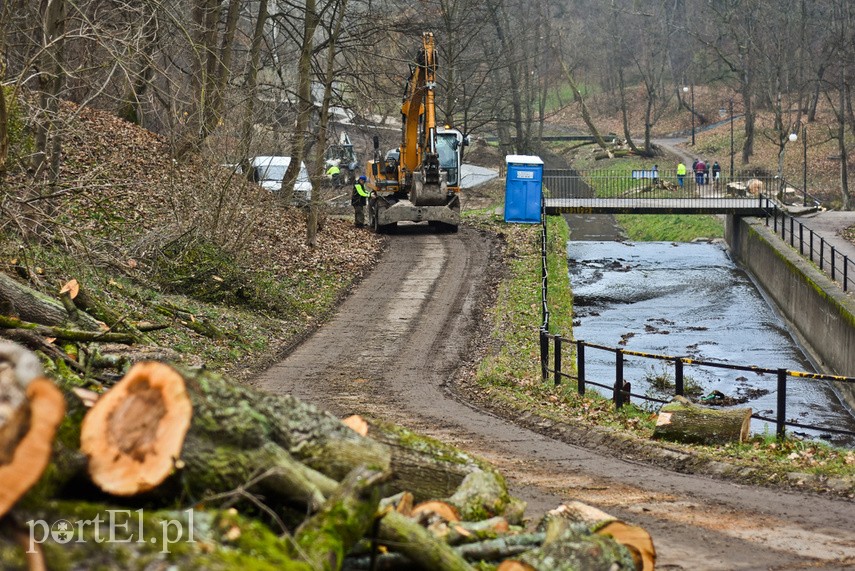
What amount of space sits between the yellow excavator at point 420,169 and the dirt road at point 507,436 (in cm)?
452

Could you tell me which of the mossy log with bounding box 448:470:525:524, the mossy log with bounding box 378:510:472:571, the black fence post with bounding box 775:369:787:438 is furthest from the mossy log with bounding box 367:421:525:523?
the black fence post with bounding box 775:369:787:438

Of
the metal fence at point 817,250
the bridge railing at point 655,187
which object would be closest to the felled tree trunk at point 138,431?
the metal fence at point 817,250

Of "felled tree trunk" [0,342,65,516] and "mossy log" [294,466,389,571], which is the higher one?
"felled tree trunk" [0,342,65,516]

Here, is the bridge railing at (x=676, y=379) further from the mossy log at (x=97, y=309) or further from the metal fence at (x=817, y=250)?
the mossy log at (x=97, y=309)

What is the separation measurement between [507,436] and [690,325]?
16427mm

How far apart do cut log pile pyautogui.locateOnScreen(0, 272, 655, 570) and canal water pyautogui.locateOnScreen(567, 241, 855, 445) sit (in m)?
9.14

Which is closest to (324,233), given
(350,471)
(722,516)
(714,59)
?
(722,516)

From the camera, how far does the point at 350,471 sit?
6.59 m

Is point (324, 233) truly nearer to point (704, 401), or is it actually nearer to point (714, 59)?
point (704, 401)

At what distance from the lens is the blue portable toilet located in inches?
1378

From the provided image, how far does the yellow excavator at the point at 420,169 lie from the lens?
100ft

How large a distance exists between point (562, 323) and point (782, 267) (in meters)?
9.70

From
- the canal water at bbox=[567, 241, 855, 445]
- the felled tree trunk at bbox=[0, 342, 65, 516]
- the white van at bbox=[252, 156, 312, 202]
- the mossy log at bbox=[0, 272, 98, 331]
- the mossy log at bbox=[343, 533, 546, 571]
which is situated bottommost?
the canal water at bbox=[567, 241, 855, 445]

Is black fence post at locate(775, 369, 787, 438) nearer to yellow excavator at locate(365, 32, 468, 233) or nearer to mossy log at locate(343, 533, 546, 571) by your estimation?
mossy log at locate(343, 533, 546, 571)
